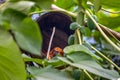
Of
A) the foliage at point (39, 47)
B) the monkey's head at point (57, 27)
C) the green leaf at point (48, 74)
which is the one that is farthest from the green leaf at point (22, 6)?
the monkey's head at point (57, 27)

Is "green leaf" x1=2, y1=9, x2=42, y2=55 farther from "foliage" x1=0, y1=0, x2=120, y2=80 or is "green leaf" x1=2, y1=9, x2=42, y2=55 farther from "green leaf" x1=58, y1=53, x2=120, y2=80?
"green leaf" x1=58, y1=53, x2=120, y2=80

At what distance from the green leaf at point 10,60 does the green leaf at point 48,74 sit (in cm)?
4

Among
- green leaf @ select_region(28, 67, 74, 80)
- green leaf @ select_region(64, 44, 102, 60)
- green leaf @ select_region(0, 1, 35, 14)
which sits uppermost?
green leaf @ select_region(0, 1, 35, 14)

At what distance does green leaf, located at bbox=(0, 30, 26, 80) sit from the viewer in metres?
0.30

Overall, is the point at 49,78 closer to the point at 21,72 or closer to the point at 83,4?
the point at 21,72

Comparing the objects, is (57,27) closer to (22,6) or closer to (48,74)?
(48,74)

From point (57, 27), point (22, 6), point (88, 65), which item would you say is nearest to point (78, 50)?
point (88, 65)

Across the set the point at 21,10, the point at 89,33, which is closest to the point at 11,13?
the point at 21,10

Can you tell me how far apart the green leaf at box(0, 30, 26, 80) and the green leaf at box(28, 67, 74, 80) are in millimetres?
43

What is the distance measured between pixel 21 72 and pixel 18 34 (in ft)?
0.29

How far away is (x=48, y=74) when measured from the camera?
1.38 feet

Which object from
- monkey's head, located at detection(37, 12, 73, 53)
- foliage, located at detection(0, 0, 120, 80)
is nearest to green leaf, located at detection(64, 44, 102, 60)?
foliage, located at detection(0, 0, 120, 80)

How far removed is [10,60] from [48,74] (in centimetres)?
8

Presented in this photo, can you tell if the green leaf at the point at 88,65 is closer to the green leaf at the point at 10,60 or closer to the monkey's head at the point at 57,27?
the green leaf at the point at 10,60
